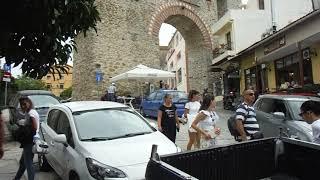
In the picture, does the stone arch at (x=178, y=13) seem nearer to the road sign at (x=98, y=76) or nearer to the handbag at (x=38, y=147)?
the road sign at (x=98, y=76)

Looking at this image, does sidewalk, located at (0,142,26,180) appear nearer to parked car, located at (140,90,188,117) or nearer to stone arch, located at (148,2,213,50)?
parked car, located at (140,90,188,117)

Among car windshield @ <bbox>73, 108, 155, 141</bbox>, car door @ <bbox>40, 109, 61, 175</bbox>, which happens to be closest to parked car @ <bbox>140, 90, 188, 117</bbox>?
car door @ <bbox>40, 109, 61, 175</bbox>

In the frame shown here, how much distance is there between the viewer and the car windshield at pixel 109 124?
759cm

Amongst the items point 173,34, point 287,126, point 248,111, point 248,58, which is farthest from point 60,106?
point 173,34

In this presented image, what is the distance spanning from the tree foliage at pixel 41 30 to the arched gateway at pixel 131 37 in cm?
2520

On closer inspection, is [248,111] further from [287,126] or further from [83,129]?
[83,129]

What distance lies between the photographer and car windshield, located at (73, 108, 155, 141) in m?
7.59

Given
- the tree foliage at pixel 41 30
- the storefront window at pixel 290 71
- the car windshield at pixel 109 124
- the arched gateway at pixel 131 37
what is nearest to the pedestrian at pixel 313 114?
the car windshield at pixel 109 124

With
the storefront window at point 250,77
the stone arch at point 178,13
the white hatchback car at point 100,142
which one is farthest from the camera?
the stone arch at point 178,13

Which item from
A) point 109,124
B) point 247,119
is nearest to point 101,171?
point 109,124

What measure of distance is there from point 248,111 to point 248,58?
2055 centimetres

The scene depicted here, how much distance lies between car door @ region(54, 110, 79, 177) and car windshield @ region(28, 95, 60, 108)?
301 inches

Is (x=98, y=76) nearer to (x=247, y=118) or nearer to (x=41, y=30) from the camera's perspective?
(x=247, y=118)

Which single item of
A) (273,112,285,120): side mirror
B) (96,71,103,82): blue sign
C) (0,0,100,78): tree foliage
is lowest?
(273,112,285,120): side mirror
